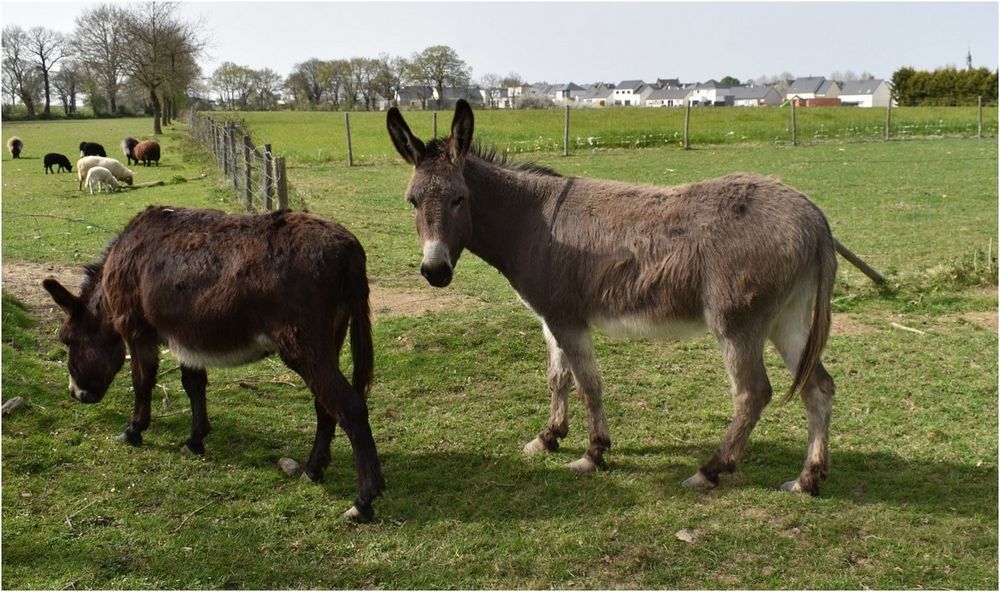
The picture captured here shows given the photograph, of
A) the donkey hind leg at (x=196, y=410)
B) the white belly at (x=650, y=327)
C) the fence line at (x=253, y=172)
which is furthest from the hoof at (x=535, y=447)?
the fence line at (x=253, y=172)

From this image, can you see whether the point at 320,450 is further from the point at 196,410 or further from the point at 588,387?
the point at 588,387

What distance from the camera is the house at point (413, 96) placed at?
43.9m

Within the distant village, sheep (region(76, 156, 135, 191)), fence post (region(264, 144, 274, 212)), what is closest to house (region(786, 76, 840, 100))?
the distant village

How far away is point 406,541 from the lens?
166 inches

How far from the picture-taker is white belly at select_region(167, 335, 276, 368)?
4582 mm

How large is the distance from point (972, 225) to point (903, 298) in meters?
5.18

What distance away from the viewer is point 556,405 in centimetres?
555

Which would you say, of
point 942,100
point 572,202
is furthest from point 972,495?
point 942,100

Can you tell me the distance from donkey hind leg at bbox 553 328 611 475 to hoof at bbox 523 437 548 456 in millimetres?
326

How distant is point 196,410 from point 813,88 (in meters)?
128

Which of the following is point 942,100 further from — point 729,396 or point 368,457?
point 368,457

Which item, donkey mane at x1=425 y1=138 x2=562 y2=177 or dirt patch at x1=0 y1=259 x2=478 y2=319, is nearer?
donkey mane at x1=425 y1=138 x2=562 y2=177

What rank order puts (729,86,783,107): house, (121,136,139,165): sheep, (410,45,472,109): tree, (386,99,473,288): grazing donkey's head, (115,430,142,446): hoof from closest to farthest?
1. (386,99,473,288): grazing donkey's head
2. (115,430,142,446): hoof
3. (121,136,139,165): sheep
4. (410,45,472,109): tree
5. (729,86,783,107): house

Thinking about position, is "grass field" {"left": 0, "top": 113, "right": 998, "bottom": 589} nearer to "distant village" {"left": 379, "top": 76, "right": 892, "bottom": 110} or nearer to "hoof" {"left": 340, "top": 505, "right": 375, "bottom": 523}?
"hoof" {"left": 340, "top": 505, "right": 375, "bottom": 523}
